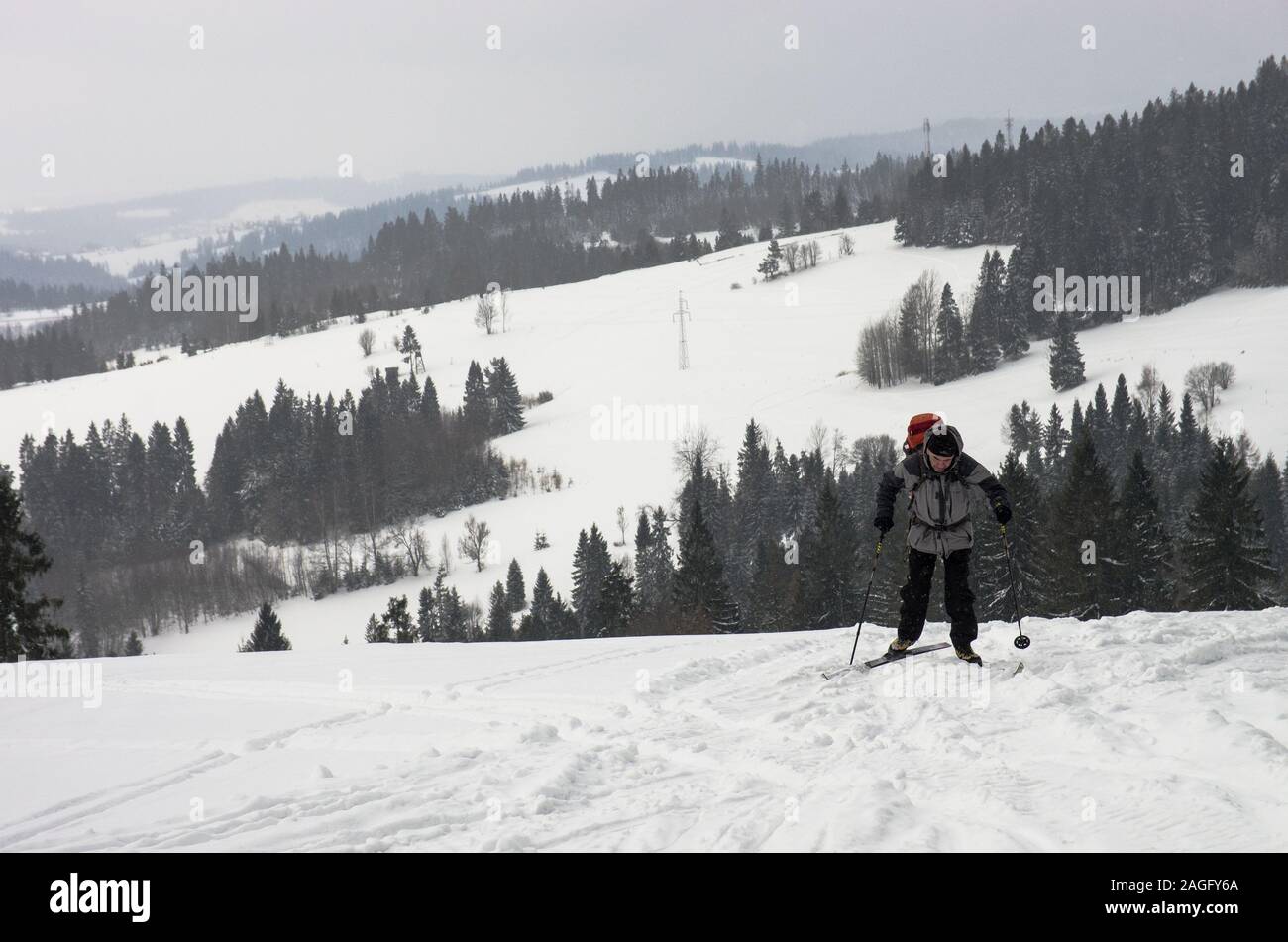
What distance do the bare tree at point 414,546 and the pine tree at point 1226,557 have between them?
6719cm

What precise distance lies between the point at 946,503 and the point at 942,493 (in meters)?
0.10

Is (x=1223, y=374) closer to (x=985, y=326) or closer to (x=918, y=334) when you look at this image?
(x=985, y=326)

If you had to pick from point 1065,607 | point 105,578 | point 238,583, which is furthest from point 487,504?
point 1065,607

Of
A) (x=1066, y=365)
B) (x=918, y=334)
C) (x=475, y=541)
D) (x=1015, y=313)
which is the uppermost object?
(x=1015, y=313)

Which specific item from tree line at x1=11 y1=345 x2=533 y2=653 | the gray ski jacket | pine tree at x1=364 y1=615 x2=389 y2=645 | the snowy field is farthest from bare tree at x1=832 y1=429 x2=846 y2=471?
the gray ski jacket

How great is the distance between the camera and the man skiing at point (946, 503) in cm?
886

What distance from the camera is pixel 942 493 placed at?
29.4ft

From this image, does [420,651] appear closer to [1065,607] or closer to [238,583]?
[1065,607]

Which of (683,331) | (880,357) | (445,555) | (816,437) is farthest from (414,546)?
(880,357)

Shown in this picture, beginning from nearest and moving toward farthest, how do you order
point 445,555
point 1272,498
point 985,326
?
point 1272,498, point 445,555, point 985,326

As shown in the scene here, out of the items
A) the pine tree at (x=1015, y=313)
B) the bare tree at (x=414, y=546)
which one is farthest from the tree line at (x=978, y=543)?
the pine tree at (x=1015, y=313)

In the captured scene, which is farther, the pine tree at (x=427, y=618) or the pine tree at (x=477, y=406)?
the pine tree at (x=477, y=406)

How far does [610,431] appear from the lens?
106m

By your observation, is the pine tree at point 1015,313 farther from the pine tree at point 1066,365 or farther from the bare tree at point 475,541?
the bare tree at point 475,541
